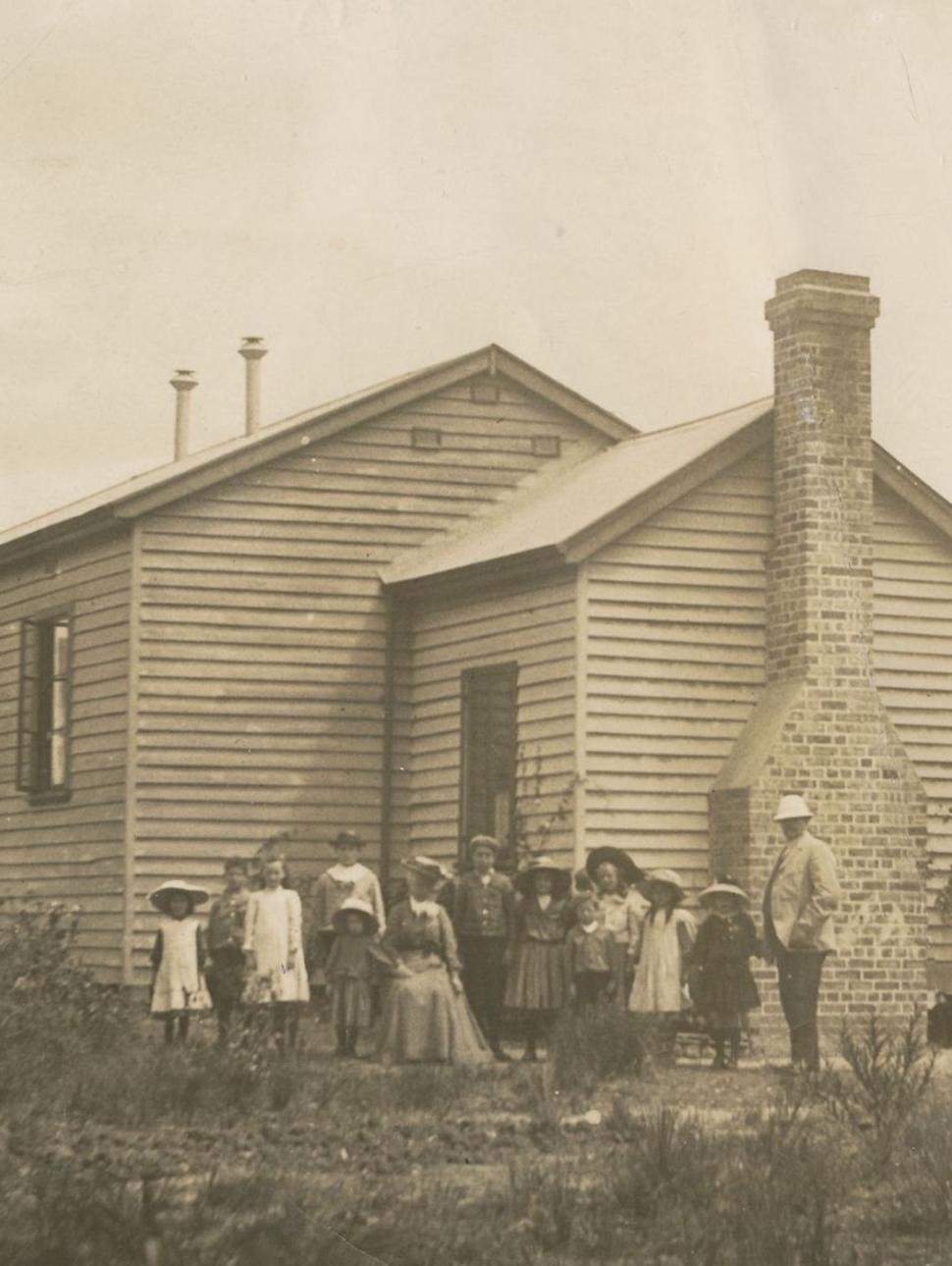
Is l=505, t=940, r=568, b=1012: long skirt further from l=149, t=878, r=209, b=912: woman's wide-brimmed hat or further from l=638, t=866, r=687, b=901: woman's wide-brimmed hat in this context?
l=149, t=878, r=209, b=912: woman's wide-brimmed hat

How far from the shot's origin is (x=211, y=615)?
2244cm

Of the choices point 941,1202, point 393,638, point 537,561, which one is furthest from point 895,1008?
point 941,1202

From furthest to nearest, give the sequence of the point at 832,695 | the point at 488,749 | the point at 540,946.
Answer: the point at 488,749
the point at 832,695
the point at 540,946

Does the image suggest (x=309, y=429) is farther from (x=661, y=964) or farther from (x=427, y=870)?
(x=661, y=964)

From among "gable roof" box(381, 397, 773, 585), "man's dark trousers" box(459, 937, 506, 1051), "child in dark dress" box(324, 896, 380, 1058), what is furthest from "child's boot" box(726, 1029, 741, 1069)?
"gable roof" box(381, 397, 773, 585)

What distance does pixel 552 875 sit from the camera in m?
17.7

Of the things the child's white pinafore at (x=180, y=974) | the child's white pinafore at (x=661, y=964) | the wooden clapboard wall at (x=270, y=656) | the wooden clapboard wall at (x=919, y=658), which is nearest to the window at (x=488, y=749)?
the wooden clapboard wall at (x=270, y=656)

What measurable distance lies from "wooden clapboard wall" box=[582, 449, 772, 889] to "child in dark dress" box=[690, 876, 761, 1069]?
7.57 ft

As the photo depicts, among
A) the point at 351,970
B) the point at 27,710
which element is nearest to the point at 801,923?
the point at 351,970

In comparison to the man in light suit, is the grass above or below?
below

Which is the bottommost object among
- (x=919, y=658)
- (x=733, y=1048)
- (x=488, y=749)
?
(x=733, y=1048)

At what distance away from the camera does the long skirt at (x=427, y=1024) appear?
1669cm

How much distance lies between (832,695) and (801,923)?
399 centimetres

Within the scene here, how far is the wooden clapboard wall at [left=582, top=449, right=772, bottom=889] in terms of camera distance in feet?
64.9
